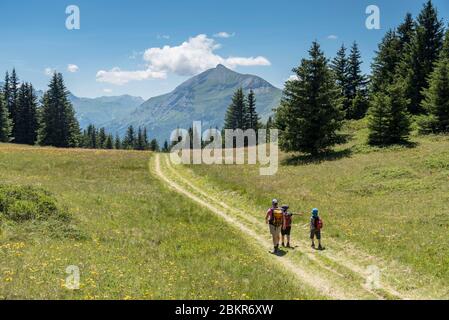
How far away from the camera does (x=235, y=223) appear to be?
76.8 feet

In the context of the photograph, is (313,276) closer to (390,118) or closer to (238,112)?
(390,118)

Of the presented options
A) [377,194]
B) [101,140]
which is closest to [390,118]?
[377,194]

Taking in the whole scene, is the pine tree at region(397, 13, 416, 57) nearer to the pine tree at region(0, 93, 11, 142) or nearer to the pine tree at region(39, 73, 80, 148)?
the pine tree at region(39, 73, 80, 148)

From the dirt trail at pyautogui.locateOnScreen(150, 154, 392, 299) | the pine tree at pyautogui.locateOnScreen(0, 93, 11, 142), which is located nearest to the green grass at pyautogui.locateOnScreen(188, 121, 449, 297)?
the dirt trail at pyautogui.locateOnScreen(150, 154, 392, 299)

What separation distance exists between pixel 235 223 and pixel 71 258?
1150 centimetres

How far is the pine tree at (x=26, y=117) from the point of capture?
309ft

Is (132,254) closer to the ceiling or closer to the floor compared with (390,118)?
closer to the floor

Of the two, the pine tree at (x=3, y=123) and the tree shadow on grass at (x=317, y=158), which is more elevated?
the pine tree at (x=3, y=123)

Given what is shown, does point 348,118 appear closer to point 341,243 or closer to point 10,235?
point 341,243

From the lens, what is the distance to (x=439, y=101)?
4709cm

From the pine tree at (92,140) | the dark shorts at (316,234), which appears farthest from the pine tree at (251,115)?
the dark shorts at (316,234)

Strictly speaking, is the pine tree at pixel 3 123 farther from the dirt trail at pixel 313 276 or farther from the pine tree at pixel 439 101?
the pine tree at pixel 439 101

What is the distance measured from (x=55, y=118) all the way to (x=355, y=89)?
6123 centimetres

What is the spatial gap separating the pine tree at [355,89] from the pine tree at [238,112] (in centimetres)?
2951
